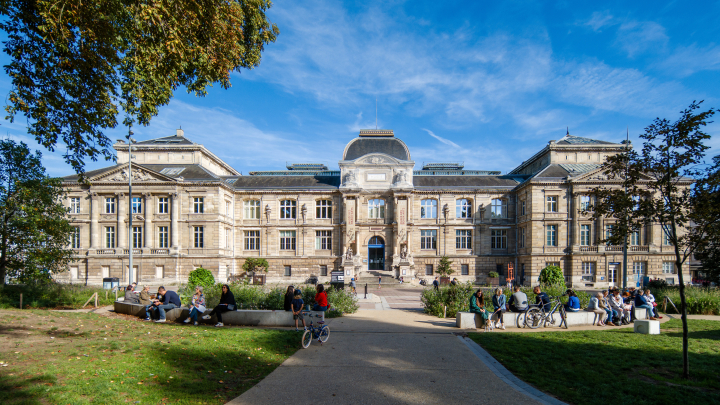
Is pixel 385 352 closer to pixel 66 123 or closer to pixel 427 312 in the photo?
pixel 427 312

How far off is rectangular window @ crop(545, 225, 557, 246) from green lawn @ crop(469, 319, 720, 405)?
2689cm

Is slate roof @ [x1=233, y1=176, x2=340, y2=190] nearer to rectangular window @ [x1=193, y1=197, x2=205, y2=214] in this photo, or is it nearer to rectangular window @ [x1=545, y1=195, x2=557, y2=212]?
rectangular window @ [x1=193, y1=197, x2=205, y2=214]

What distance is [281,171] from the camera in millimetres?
51781

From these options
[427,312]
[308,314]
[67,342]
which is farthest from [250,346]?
[427,312]

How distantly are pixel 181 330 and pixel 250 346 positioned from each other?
11.8ft

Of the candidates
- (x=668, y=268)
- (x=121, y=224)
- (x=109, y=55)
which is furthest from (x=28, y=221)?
(x=668, y=268)

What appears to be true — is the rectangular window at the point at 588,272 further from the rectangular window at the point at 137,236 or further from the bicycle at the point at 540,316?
the rectangular window at the point at 137,236

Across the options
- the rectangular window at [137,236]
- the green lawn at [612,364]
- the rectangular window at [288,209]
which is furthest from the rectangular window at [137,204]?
the green lawn at [612,364]

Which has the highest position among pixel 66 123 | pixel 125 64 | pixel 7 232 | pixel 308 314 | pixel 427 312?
pixel 125 64

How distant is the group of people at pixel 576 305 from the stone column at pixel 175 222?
34.8m

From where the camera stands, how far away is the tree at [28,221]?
19.9 metres

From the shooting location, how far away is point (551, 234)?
135ft

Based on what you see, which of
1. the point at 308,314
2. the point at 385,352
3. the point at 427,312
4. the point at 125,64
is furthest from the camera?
the point at 427,312

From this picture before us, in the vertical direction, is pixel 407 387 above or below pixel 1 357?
below
